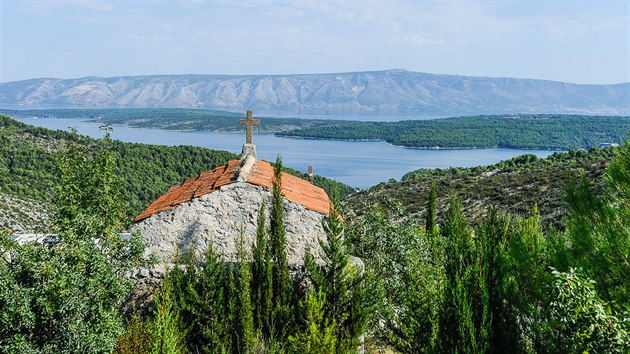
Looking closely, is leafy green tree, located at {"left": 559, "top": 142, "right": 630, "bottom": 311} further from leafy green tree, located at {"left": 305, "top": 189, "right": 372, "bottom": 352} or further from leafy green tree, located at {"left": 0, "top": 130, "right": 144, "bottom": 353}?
leafy green tree, located at {"left": 0, "top": 130, "right": 144, "bottom": 353}

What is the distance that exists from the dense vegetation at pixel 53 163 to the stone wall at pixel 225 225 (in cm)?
1750

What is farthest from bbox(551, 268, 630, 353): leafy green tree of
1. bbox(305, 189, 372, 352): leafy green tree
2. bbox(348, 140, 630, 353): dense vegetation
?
bbox(305, 189, 372, 352): leafy green tree

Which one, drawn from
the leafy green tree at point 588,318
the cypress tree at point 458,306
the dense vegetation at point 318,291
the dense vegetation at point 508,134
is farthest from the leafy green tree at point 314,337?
the dense vegetation at point 508,134

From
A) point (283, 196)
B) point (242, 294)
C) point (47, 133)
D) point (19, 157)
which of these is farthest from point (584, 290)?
point (47, 133)

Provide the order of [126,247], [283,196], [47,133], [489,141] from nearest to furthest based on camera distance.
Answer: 1. [126,247]
2. [283,196]
3. [47,133]
4. [489,141]

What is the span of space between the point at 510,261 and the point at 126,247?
24.4 feet

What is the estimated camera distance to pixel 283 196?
43.4ft

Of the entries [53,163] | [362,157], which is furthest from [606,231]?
[362,157]

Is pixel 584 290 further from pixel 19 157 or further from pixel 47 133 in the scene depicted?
pixel 47 133

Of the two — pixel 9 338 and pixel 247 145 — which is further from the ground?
pixel 247 145

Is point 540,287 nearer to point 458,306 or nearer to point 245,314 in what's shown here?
point 458,306

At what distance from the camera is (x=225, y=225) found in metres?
13.4

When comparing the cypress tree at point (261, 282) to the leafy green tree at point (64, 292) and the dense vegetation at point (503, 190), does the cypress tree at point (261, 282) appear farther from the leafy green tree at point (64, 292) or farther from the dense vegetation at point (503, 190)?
the dense vegetation at point (503, 190)

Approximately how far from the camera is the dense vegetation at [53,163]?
36.9 meters
